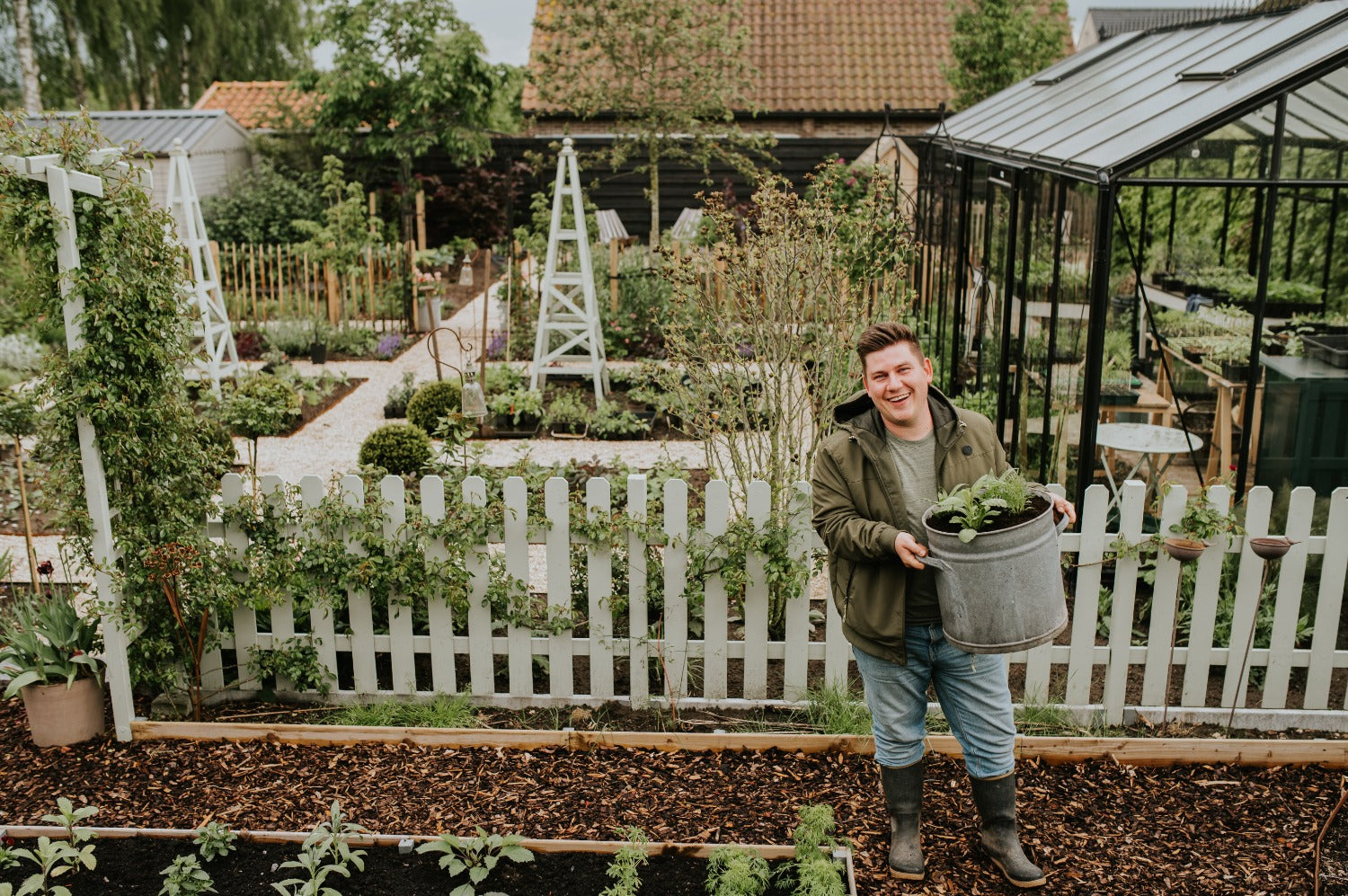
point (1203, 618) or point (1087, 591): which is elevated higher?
point (1087, 591)

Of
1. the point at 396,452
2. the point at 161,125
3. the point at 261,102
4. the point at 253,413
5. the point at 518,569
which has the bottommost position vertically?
the point at 396,452

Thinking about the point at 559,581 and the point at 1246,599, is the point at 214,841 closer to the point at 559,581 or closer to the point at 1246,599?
the point at 559,581

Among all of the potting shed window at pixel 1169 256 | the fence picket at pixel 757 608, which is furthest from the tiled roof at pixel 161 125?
the fence picket at pixel 757 608

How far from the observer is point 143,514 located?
4328 millimetres

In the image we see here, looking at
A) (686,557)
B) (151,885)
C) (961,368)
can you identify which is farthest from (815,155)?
(151,885)

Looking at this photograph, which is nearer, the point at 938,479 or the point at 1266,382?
the point at 938,479

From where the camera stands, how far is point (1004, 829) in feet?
11.3

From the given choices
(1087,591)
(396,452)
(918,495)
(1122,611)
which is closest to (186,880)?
(918,495)

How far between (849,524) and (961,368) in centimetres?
701

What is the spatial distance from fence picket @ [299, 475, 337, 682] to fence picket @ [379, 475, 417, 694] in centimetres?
23

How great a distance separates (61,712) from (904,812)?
10.3 feet

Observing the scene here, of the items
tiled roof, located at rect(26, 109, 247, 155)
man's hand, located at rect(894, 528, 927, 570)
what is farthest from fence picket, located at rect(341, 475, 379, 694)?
tiled roof, located at rect(26, 109, 247, 155)

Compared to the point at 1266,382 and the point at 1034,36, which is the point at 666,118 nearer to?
the point at 1034,36

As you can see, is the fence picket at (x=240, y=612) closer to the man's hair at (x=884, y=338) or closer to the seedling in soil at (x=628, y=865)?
the seedling in soil at (x=628, y=865)
